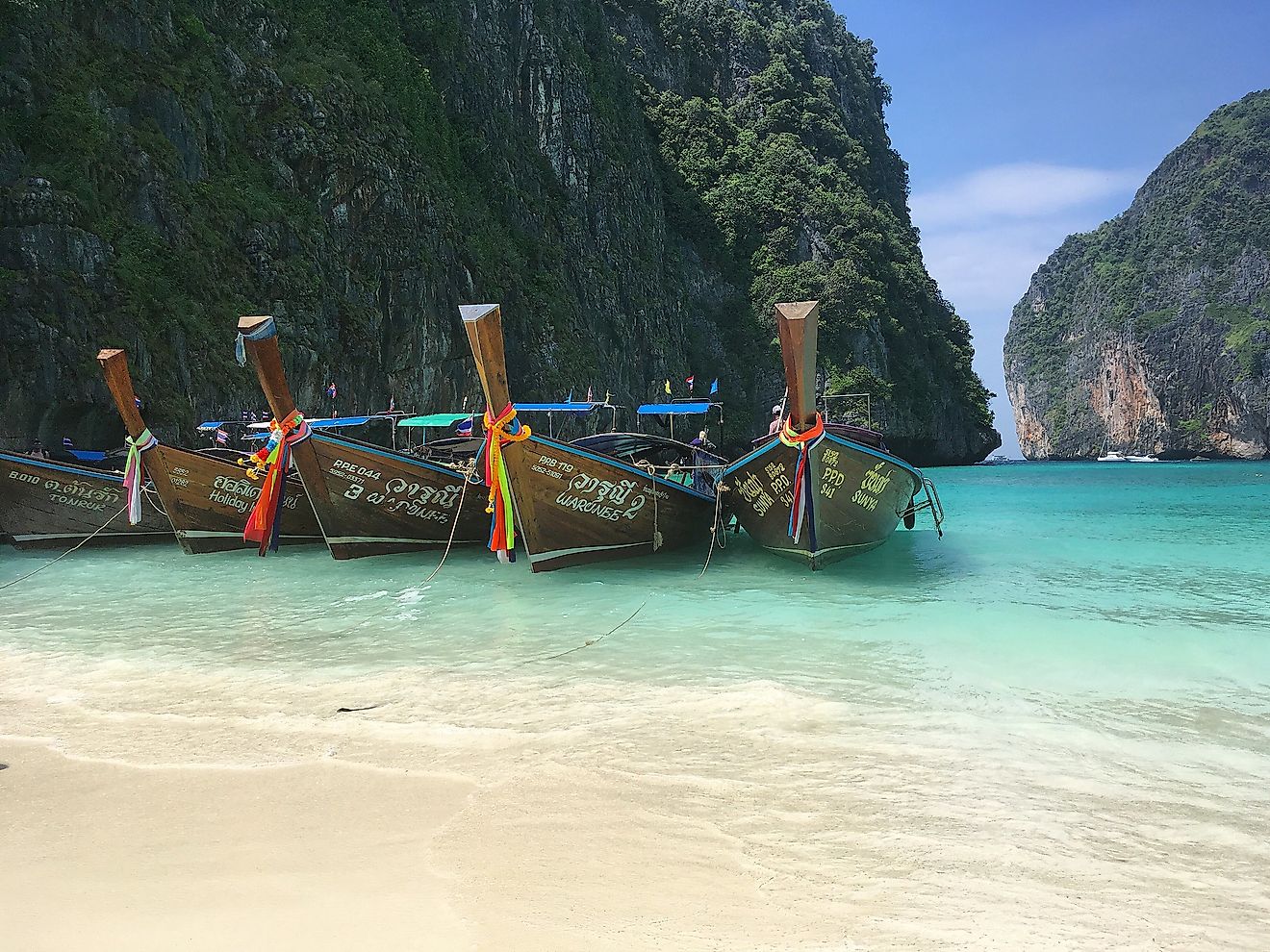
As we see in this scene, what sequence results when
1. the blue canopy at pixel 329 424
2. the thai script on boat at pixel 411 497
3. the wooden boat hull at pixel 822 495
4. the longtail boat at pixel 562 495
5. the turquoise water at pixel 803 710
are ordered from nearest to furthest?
the turquoise water at pixel 803 710
the longtail boat at pixel 562 495
the wooden boat hull at pixel 822 495
the thai script on boat at pixel 411 497
the blue canopy at pixel 329 424

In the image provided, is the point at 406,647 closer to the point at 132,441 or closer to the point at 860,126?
the point at 132,441

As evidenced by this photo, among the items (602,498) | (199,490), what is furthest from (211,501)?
(602,498)

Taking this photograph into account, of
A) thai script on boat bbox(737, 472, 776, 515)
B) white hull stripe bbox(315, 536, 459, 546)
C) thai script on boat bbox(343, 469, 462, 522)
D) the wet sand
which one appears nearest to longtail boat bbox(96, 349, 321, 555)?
white hull stripe bbox(315, 536, 459, 546)

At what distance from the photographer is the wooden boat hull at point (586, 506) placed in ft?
31.2

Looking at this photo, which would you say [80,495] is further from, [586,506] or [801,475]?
[801,475]

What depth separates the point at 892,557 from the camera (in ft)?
39.2

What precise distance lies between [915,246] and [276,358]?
239 ft

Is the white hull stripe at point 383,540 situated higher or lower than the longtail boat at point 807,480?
lower

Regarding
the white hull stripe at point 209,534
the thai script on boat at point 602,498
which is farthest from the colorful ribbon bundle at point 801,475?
the white hull stripe at point 209,534

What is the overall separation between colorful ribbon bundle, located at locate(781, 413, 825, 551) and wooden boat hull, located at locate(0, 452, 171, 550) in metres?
10.7

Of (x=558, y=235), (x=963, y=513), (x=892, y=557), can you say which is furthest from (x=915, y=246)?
(x=892, y=557)

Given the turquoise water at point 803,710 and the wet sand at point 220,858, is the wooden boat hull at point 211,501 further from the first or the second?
the wet sand at point 220,858

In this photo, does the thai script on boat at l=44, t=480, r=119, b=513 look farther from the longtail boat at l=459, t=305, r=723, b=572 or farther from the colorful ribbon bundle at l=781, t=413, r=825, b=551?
the colorful ribbon bundle at l=781, t=413, r=825, b=551

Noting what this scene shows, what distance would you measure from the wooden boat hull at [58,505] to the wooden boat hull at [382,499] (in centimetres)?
487
